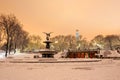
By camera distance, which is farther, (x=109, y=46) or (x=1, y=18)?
(x=109, y=46)

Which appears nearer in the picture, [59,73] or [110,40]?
[59,73]

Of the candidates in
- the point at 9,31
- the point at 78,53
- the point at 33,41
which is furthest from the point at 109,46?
the point at 9,31

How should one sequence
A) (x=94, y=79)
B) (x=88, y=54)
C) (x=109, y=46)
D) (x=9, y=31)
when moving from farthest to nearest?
(x=109, y=46) < (x=88, y=54) < (x=9, y=31) < (x=94, y=79)

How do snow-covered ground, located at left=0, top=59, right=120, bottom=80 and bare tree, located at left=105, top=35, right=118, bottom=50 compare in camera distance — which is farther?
bare tree, located at left=105, top=35, right=118, bottom=50

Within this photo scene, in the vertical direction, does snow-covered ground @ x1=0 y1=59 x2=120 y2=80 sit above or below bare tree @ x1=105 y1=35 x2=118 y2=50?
below

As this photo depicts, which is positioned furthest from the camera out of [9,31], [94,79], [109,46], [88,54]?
[109,46]

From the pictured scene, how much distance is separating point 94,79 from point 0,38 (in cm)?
5965

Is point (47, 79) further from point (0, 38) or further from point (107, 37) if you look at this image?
point (107, 37)

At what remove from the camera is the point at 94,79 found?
1596 cm

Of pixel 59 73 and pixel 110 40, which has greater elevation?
pixel 110 40

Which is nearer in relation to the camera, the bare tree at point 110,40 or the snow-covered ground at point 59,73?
the snow-covered ground at point 59,73

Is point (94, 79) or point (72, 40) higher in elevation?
point (72, 40)

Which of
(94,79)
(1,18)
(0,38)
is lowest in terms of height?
(94,79)

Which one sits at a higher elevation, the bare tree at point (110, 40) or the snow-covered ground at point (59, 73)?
the bare tree at point (110, 40)
